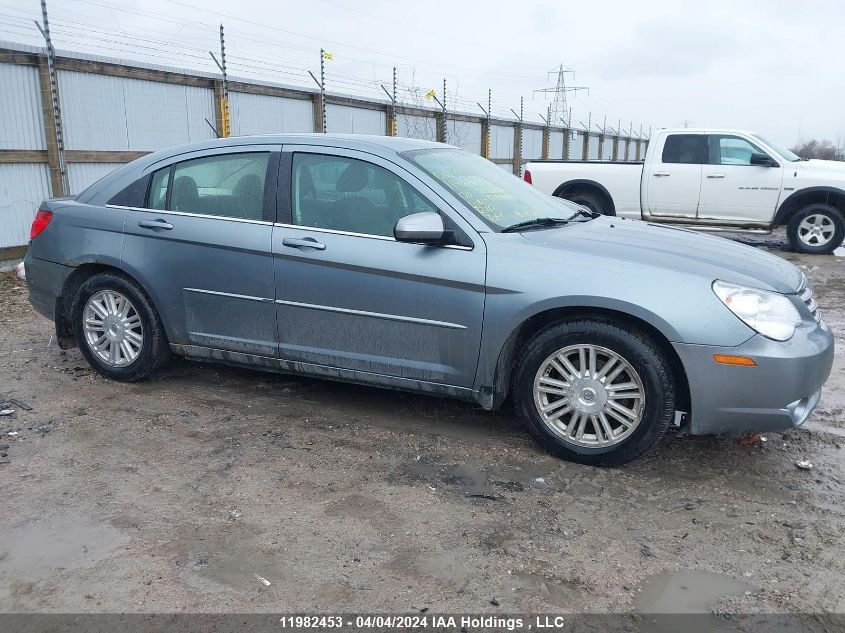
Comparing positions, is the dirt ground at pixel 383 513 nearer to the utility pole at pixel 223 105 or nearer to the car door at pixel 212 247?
the car door at pixel 212 247

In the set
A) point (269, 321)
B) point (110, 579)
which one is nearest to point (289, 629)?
point (110, 579)

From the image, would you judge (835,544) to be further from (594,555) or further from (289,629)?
(289,629)

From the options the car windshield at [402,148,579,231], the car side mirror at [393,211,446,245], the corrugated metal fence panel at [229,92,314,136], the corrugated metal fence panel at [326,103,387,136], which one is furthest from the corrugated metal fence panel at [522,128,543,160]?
the car side mirror at [393,211,446,245]

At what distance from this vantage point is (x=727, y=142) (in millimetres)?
11758

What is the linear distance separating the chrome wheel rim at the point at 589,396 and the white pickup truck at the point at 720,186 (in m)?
9.13

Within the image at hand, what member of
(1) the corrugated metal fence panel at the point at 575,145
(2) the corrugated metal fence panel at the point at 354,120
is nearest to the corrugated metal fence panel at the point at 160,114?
(2) the corrugated metal fence panel at the point at 354,120

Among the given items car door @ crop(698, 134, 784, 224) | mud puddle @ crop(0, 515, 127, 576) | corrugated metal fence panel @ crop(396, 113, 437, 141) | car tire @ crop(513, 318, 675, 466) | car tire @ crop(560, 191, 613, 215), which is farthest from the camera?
corrugated metal fence panel @ crop(396, 113, 437, 141)

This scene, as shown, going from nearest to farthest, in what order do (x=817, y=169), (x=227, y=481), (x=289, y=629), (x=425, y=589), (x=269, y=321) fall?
(x=289, y=629) → (x=425, y=589) → (x=227, y=481) → (x=269, y=321) → (x=817, y=169)

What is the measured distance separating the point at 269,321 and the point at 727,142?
9.72 metres

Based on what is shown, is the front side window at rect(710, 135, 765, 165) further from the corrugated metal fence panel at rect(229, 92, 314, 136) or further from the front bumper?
the front bumper

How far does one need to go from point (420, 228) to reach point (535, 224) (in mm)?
794

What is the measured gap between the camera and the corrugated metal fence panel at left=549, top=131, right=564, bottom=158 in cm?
2830

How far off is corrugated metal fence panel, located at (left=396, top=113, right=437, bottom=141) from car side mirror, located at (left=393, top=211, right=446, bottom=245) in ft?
43.3

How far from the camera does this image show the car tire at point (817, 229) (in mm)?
11289
